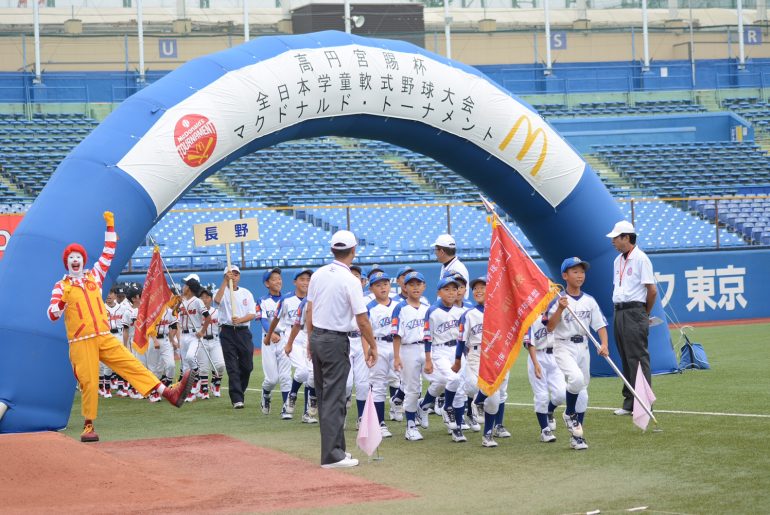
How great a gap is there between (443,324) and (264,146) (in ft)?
12.4

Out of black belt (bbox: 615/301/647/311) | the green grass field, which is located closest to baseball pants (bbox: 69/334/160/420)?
the green grass field

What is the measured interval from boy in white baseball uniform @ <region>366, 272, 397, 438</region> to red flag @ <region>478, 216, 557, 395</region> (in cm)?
150

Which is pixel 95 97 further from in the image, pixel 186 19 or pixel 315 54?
pixel 315 54

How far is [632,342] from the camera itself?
12352 millimetres

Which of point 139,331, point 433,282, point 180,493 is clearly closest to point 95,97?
point 433,282

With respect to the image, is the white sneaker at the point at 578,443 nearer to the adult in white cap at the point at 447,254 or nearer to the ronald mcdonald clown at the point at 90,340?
the adult in white cap at the point at 447,254

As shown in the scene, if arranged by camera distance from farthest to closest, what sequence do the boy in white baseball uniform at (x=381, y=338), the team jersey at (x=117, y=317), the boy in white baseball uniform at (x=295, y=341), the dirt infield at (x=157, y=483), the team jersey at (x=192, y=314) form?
the team jersey at (x=117, y=317) → the team jersey at (x=192, y=314) → the boy in white baseball uniform at (x=295, y=341) → the boy in white baseball uniform at (x=381, y=338) → the dirt infield at (x=157, y=483)

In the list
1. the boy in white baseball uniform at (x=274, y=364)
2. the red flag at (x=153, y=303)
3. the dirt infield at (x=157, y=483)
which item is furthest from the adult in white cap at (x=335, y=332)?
the red flag at (x=153, y=303)

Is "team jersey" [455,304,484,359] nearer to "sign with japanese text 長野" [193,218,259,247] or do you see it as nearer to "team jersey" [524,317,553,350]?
"team jersey" [524,317,553,350]

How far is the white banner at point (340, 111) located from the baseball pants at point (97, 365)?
2.11 metres

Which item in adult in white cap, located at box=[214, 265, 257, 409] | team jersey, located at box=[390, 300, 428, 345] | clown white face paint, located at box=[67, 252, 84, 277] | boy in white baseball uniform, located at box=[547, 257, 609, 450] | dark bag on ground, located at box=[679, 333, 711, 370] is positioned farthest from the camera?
dark bag on ground, located at box=[679, 333, 711, 370]

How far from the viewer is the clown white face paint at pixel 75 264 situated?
36.5 feet

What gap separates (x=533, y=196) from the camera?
1532 cm

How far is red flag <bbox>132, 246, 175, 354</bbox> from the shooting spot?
1538cm
